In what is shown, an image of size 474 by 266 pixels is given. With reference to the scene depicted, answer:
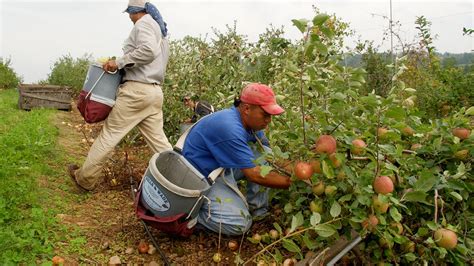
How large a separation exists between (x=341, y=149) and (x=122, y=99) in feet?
7.01

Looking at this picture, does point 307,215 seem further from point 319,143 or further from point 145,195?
point 145,195

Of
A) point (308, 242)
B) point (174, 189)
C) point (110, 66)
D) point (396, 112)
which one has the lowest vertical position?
point (308, 242)

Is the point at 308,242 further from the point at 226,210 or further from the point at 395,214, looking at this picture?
the point at 226,210

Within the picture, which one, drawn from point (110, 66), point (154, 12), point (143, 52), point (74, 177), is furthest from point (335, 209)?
point (74, 177)

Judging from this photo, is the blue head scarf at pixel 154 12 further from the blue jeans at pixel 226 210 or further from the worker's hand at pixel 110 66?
the blue jeans at pixel 226 210

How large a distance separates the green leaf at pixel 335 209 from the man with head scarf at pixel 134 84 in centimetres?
217

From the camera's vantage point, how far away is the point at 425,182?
80.6 inches

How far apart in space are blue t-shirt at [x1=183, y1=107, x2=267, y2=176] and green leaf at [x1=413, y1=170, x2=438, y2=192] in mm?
861

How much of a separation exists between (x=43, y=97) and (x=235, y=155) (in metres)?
7.30

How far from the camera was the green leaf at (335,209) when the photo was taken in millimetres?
2039

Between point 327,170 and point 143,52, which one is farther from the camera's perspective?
point 143,52

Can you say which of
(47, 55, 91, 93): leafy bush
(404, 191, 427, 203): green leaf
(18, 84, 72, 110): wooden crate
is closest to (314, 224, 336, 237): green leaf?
(404, 191, 427, 203): green leaf

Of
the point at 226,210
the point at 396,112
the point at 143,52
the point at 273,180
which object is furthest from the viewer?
the point at 143,52

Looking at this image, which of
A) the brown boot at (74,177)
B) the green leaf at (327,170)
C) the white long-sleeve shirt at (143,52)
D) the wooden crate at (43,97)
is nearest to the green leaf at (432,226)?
the green leaf at (327,170)
